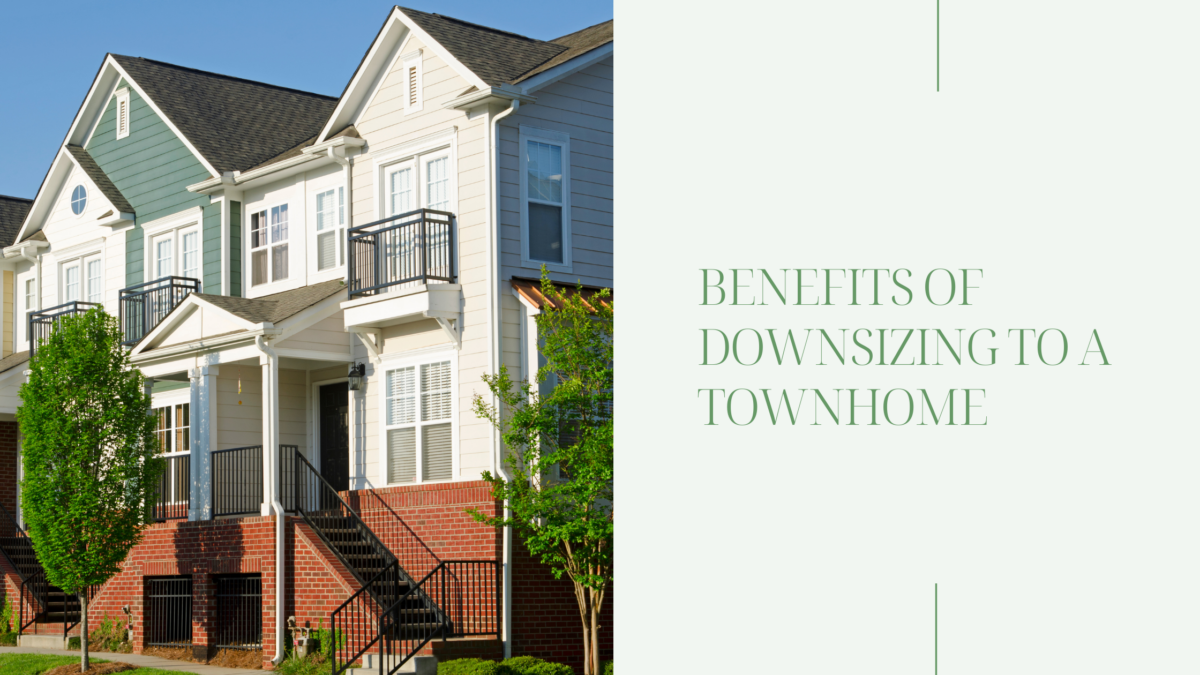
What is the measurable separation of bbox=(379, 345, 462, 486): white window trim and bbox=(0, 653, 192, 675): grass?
389 cm

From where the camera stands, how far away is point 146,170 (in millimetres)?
23484

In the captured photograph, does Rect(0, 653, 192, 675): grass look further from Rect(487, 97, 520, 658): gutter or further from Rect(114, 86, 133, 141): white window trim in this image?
Rect(114, 86, 133, 141): white window trim

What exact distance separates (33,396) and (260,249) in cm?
444

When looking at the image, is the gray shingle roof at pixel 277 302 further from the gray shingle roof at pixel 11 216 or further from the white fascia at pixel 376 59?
the gray shingle roof at pixel 11 216

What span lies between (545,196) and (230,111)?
9032mm

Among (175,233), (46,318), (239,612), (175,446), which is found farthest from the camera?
(46,318)

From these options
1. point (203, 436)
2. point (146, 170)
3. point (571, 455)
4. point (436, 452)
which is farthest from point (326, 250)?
point (571, 455)

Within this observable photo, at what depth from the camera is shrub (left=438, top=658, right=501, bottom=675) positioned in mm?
14470

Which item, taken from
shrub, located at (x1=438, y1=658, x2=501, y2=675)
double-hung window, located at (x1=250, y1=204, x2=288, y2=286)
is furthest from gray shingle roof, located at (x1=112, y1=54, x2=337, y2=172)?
shrub, located at (x1=438, y1=658, x2=501, y2=675)

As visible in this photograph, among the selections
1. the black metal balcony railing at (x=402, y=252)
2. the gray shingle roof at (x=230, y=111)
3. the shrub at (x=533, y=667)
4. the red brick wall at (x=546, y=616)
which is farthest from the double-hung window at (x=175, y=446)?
the shrub at (x=533, y=667)

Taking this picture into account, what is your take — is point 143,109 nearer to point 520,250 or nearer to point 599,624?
point 520,250

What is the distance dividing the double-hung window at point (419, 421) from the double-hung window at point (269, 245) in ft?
12.4

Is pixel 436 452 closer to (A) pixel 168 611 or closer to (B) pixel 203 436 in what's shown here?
(B) pixel 203 436

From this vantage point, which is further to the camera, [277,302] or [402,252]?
[277,302]
